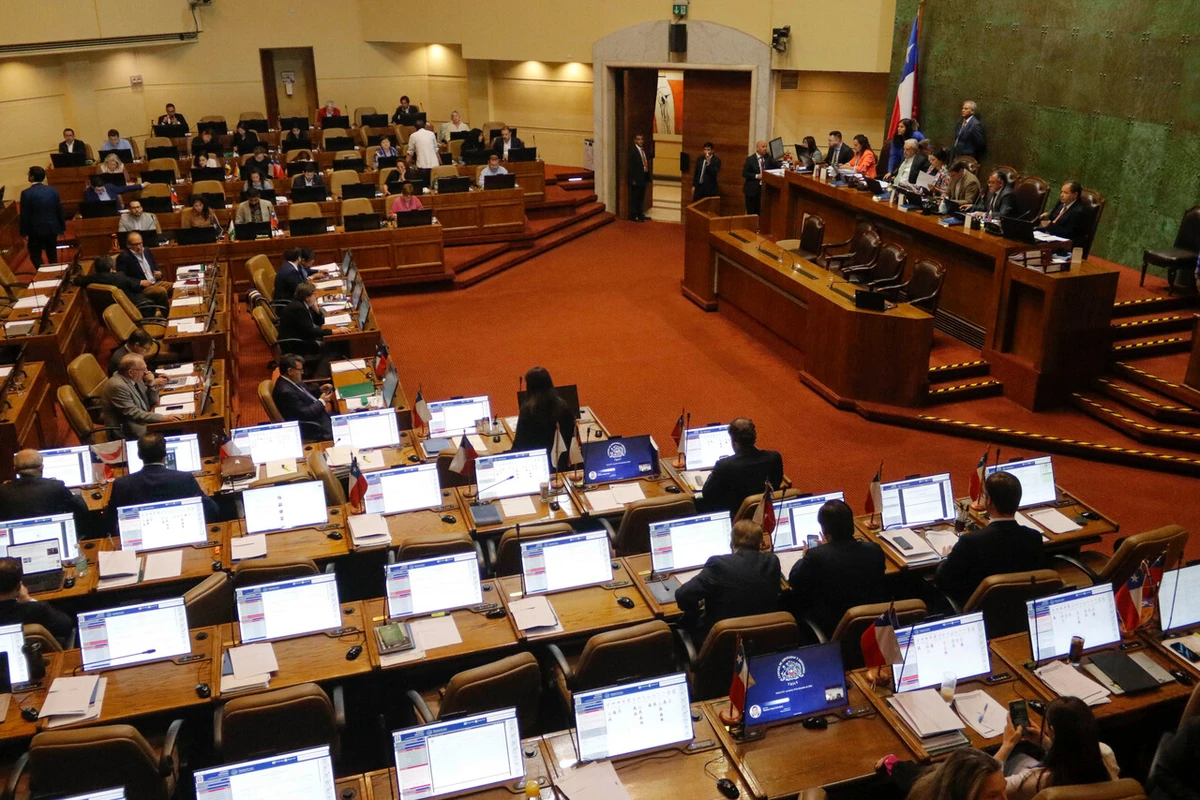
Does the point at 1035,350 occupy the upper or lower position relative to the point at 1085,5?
lower

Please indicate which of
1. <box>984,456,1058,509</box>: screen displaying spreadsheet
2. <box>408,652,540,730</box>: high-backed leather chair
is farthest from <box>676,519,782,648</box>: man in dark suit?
<box>984,456,1058,509</box>: screen displaying spreadsheet

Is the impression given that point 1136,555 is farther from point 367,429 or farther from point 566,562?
point 367,429

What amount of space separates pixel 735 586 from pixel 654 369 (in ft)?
19.1

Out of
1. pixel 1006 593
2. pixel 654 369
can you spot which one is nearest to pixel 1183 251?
pixel 654 369

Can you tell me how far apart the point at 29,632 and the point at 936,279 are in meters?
8.20

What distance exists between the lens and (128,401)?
8.09 metres

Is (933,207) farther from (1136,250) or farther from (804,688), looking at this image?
(804,688)

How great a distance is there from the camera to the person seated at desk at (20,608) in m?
5.10

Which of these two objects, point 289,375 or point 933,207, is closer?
point 289,375

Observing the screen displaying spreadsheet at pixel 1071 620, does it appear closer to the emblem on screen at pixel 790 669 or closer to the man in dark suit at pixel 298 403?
the emblem on screen at pixel 790 669

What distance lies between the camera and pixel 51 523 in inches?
237

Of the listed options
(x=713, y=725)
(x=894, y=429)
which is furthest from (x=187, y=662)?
(x=894, y=429)

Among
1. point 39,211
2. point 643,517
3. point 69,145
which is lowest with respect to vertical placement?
point 643,517

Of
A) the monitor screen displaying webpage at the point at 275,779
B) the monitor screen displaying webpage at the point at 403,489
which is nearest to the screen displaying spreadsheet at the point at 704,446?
the monitor screen displaying webpage at the point at 403,489
